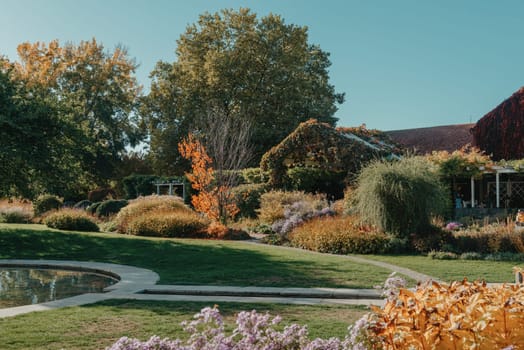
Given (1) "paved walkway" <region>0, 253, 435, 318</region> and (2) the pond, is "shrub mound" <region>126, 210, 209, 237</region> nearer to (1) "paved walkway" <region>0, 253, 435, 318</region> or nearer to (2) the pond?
(2) the pond

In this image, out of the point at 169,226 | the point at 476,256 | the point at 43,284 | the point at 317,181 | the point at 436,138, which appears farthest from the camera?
the point at 436,138

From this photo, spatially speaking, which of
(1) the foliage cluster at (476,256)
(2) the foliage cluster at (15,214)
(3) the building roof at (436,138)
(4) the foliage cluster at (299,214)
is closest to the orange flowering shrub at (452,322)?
(1) the foliage cluster at (476,256)

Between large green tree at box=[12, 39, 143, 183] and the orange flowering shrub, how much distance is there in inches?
1392

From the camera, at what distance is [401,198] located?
44.4 ft

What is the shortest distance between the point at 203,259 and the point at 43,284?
11.7ft

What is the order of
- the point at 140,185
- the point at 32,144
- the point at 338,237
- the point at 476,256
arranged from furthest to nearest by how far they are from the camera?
the point at 140,185 < the point at 32,144 < the point at 338,237 < the point at 476,256

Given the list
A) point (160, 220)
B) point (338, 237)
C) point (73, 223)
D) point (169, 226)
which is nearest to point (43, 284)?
point (338, 237)

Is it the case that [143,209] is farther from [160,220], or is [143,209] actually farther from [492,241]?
[492,241]

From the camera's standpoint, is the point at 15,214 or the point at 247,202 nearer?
the point at 247,202

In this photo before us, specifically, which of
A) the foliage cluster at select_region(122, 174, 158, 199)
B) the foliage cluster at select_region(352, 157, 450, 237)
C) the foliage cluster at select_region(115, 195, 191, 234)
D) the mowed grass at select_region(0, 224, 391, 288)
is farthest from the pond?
the foliage cluster at select_region(122, 174, 158, 199)

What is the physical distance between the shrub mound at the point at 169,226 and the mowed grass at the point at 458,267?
6.87m

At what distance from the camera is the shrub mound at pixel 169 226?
57.6 feet

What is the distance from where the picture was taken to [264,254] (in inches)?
492

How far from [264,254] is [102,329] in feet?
23.6
